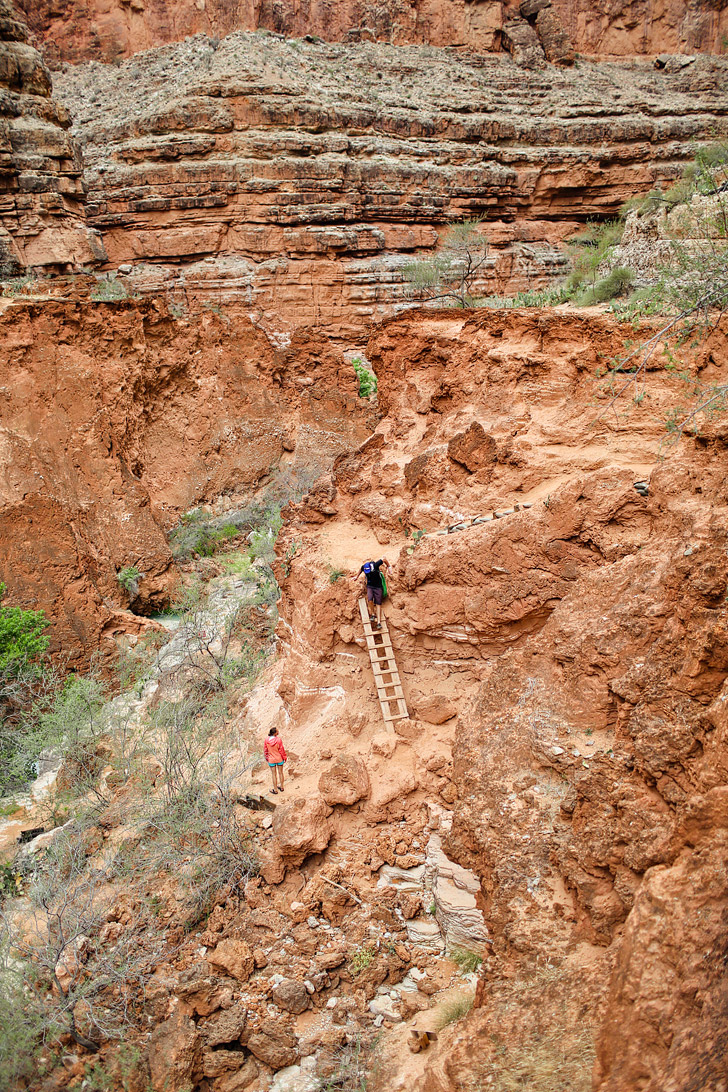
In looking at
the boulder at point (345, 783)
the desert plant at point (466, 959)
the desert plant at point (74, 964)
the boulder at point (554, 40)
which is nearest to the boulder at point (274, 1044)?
the desert plant at point (74, 964)

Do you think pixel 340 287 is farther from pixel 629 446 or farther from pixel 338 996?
pixel 338 996

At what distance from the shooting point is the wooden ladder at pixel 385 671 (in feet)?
20.5

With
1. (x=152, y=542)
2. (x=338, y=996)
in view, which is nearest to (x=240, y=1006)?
(x=338, y=996)

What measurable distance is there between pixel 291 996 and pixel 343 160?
22.6 m

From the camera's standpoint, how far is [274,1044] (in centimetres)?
459

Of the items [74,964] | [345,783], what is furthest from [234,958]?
[345,783]

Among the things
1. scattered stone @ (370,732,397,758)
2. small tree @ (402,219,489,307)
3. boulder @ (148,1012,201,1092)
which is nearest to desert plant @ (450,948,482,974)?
scattered stone @ (370,732,397,758)

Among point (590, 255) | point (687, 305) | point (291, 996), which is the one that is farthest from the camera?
point (590, 255)

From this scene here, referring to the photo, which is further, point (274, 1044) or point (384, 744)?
point (384, 744)

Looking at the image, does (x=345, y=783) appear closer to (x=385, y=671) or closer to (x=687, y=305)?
(x=385, y=671)

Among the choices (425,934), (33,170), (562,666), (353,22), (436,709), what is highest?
(353,22)

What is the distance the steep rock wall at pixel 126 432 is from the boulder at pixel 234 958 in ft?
22.7

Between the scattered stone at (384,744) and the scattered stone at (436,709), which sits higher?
the scattered stone at (436,709)

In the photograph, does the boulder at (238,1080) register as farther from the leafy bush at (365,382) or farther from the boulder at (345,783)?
the leafy bush at (365,382)
